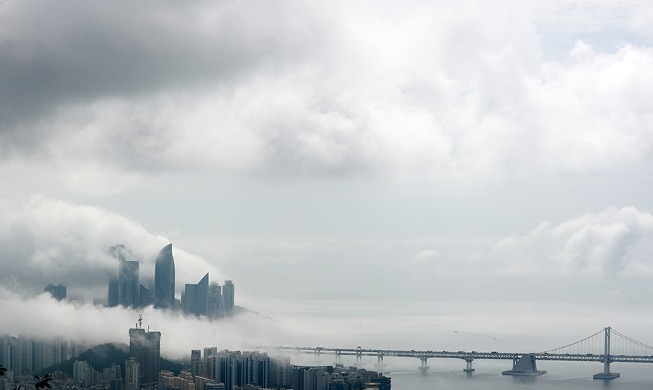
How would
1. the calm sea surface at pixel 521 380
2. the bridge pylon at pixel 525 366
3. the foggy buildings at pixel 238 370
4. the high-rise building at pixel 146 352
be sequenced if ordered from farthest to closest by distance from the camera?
the bridge pylon at pixel 525 366, the calm sea surface at pixel 521 380, the high-rise building at pixel 146 352, the foggy buildings at pixel 238 370

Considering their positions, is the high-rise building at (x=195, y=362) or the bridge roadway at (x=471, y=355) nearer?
the high-rise building at (x=195, y=362)

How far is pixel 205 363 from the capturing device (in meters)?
47.1

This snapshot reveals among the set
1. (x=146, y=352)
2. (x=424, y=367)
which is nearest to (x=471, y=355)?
(x=424, y=367)

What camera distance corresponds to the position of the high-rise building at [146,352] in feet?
159

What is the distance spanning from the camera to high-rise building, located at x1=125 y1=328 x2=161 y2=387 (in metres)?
48.4

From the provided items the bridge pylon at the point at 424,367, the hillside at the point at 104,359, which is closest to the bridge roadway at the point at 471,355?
the bridge pylon at the point at 424,367

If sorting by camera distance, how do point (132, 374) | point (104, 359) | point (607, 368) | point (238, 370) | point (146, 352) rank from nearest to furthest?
1. point (238, 370)
2. point (132, 374)
3. point (146, 352)
4. point (104, 359)
5. point (607, 368)

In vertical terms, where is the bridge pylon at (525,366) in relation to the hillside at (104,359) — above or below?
below

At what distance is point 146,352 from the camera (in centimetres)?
5084

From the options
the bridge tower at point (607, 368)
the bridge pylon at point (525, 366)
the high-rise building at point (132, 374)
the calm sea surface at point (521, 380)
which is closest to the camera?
the high-rise building at point (132, 374)

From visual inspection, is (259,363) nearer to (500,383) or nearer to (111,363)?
(111,363)

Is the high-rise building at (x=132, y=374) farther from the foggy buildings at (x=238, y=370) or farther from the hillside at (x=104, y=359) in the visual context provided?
the foggy buildings at (x=238, y=370)

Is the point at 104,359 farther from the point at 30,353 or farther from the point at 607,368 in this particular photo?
the point at 607,368

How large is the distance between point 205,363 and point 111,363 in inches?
232
